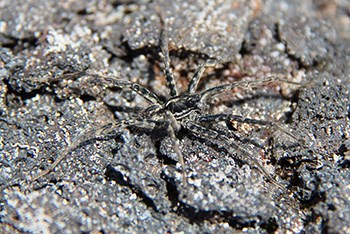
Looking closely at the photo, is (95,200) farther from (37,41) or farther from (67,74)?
(37,41)

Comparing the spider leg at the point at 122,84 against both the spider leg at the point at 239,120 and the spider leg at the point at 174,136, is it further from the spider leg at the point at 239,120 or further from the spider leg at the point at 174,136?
the spider leg at the point at 239,120

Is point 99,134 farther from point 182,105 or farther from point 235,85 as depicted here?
point 235,85

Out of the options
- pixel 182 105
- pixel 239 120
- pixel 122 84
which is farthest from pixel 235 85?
pixel 122 84

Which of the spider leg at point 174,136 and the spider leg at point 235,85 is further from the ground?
the spider leg at point 235,85

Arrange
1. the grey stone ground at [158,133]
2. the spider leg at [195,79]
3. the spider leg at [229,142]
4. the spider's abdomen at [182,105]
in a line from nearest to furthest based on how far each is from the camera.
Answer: the grey stone ground at [158,133] < the spider leg at [229,142] < the spider's abdomen at [182,105] < the spider leg at [195,79]

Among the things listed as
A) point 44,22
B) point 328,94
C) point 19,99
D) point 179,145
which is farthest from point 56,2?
point 328,94

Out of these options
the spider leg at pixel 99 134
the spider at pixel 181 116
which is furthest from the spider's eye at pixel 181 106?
the spider leg at pixel 99 134

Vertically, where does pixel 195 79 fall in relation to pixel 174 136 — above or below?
above

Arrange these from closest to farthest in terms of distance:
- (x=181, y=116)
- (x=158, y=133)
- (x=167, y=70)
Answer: (x=158, y=133) < (x=181, y=116) < (x=167, y=70)
